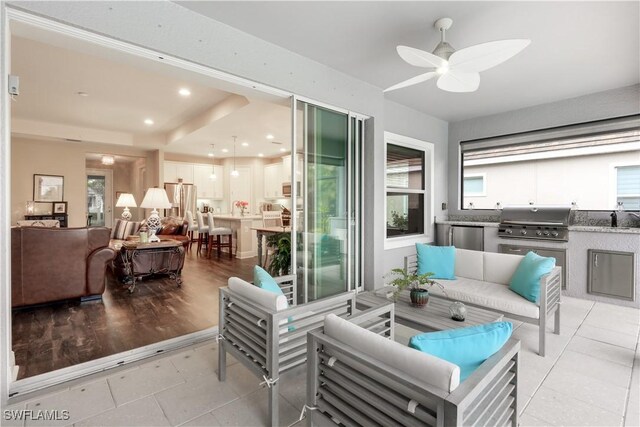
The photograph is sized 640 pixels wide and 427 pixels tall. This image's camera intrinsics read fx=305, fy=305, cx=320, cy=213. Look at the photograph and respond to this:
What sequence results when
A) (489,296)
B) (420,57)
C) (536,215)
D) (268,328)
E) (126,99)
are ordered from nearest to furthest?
(268,328)
(420,57)
(489,296)
(536,215)
(126,99)

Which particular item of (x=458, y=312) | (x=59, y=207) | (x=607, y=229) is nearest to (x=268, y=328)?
(x=458, y=312)

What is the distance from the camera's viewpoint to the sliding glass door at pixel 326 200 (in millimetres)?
3273

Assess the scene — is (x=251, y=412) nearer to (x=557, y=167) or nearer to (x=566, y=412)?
(x=566, y=412)

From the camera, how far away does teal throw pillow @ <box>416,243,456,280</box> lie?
349 centimetres

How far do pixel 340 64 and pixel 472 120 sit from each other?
322 centimetres

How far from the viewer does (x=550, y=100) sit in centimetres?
445

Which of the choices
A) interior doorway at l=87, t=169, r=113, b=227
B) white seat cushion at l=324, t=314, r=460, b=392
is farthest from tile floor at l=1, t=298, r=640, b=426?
interior doorway at l=87, t=169, r=113, b=227

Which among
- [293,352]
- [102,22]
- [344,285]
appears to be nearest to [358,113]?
[344,285]

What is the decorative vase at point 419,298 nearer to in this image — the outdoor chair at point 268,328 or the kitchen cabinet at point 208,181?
the outdoor chair at point 268,328

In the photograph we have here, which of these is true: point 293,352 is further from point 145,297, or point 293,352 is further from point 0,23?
point 145,297

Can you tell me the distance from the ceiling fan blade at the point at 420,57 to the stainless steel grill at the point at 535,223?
3.33 meters

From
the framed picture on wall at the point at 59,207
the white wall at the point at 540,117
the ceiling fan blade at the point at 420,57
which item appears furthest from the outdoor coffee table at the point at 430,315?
the framed picture on wall at the point at 59,207

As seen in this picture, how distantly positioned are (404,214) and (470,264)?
1.71m

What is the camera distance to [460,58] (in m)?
2.13
